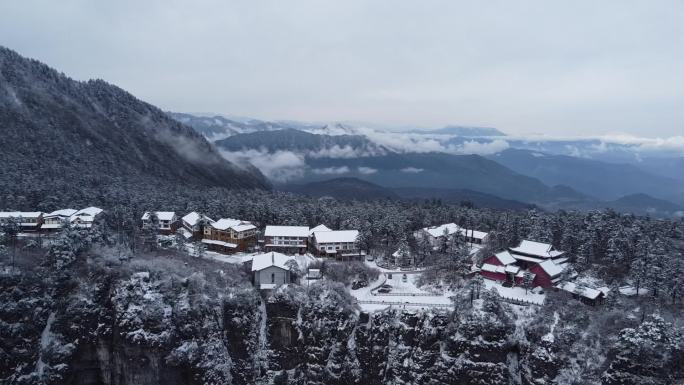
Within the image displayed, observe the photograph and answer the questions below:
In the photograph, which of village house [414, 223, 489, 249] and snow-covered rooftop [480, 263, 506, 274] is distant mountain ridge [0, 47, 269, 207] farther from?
snow-covered rooftop [480, 263, 506, 274]

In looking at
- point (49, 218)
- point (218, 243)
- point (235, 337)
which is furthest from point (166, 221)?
point (235, 337)

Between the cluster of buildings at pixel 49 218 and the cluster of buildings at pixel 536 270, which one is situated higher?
the cluster of buildings at pixel 49 218

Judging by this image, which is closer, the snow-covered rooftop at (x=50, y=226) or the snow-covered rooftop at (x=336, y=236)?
the snow-covered rooftop at (x=50, y=226)

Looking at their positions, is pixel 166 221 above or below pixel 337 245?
above

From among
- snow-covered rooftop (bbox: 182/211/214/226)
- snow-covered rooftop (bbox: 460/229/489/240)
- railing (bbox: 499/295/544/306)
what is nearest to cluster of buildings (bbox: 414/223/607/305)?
railing (bbox: 499/295/544/306)

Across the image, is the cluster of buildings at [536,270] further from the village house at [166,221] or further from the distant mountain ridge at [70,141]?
the distant mountain ridge at [70,141]

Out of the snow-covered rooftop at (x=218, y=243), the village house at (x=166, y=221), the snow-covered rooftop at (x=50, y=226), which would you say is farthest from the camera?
the village house at (x=166, y=221)

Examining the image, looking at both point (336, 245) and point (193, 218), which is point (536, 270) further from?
point (193, 218)

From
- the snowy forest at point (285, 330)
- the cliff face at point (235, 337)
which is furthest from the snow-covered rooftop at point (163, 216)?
the cliff face at point (235, 337)
